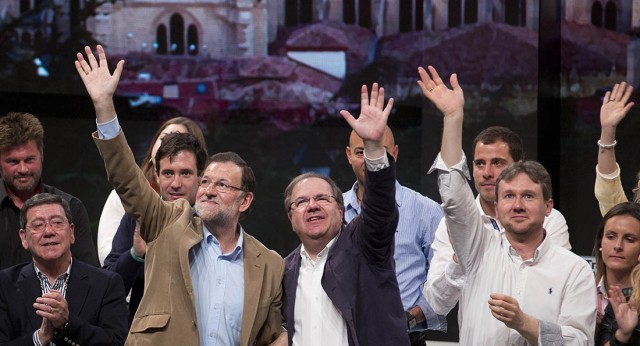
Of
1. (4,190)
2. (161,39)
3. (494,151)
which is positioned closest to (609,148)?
(494,151)

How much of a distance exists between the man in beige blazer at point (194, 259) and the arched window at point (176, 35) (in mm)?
3184

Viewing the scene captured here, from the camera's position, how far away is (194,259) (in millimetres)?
4023

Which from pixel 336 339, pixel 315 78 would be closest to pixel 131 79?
pixel 315 78

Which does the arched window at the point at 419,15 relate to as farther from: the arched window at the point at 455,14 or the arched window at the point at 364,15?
the arched window at the point at 364,15

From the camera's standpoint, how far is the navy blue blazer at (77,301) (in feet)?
14.2

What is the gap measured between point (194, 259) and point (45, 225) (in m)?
0.71

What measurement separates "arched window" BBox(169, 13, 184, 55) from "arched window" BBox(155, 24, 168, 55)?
4 centimetres

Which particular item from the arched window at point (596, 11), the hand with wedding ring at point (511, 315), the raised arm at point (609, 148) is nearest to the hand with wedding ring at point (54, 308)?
the hand with wedding ring at point (511, 315)

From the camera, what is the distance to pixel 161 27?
23.7 ft

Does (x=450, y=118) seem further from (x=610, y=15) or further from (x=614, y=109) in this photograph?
(x=610, y=15)

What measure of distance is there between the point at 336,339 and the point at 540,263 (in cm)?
77

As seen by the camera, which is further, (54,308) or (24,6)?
(24,6)

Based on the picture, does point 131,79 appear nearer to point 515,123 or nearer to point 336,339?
point 515,123

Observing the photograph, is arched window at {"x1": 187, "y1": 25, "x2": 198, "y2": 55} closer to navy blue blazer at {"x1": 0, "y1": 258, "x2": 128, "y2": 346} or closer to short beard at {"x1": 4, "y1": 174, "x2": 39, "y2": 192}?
short beard at {"x1": 4, "y1": 174, "x2": 39, "y2": 192}
